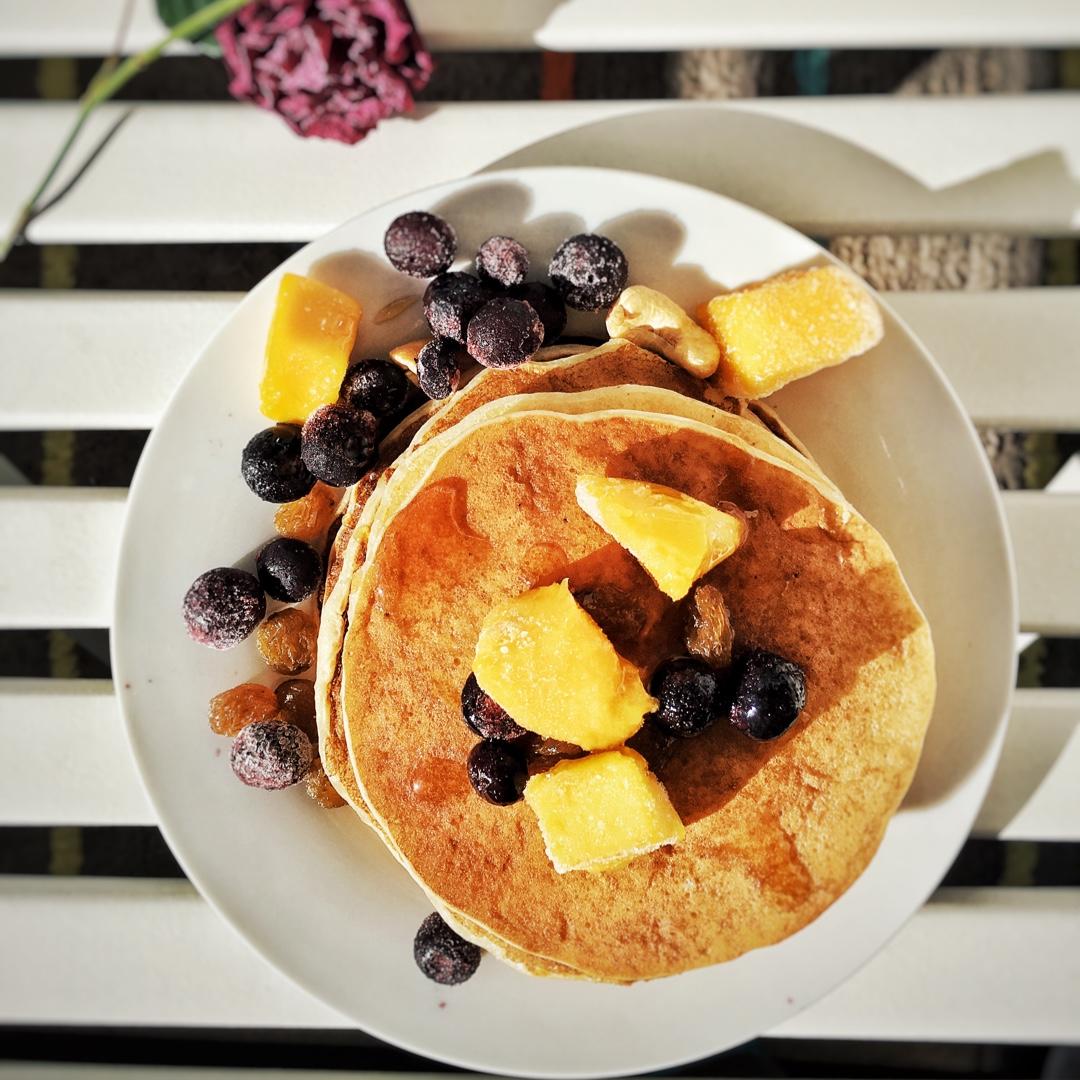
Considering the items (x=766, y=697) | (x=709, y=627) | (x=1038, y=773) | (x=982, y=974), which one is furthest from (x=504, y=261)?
(x=982, y=974)

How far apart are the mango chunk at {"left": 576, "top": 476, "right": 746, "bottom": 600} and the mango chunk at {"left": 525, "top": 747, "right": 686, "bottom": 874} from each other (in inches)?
9.1

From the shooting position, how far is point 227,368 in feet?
4.57

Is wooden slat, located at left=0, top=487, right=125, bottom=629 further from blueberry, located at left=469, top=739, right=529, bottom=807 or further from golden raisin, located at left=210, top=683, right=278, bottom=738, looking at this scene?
blueberry, located at left=469, top=739, right=529, bottom=807

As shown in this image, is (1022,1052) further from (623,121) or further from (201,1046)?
(623,121)

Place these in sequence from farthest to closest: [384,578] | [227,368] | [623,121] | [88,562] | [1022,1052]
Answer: [1022,1052] → [88,562] → [623,121] → [227,368] → [384,578]

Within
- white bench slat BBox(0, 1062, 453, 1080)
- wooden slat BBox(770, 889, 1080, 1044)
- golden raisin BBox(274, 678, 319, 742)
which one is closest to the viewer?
golden raisin BBox(274, 678, 319, 742)

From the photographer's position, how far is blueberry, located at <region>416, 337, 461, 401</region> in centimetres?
135

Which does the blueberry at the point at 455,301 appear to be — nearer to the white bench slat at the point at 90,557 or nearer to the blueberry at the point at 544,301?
the blueberry at the point at 544,301

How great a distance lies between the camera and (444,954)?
4.58ft

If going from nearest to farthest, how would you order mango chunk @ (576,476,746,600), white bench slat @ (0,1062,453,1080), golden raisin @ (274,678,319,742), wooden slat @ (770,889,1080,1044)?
mango chunk @ (576,476,746,600) → golden raisin @ (274,678,319,742) → wooden slat @ (770,889,1080,1044) → white bench slat @ (0,1062,453,1080)

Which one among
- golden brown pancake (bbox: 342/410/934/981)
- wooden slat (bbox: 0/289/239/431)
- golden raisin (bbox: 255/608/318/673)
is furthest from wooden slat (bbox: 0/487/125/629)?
golden brown pancake (bbox: 342/410/934/981)

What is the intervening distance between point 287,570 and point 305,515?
94 millimetres

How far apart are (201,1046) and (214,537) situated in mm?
1363

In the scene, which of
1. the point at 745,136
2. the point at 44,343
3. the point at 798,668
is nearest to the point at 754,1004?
the point at 798,668
